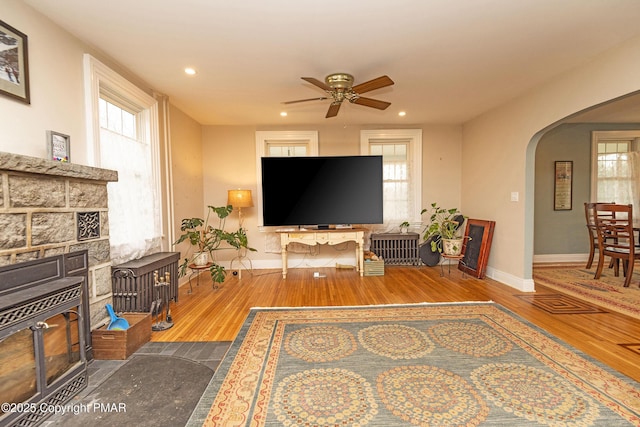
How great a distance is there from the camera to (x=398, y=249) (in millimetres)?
4480

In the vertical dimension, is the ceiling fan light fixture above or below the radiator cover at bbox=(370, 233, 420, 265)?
above

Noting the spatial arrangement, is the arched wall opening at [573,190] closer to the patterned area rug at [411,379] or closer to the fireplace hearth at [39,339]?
the patterned area rug at [411,379]

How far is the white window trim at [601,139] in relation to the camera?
179 inches

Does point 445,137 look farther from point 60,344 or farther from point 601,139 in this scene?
point 60,344

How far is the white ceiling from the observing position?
178 cm

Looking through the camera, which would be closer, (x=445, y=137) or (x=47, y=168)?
(x=47, y=168)

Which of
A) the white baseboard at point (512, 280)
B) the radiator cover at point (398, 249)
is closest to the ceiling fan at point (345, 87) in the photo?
the radiator cover at point (398, 249)

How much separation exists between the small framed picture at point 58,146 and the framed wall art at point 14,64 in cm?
22

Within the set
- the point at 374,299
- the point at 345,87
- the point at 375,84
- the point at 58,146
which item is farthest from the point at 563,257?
the point at 58,146

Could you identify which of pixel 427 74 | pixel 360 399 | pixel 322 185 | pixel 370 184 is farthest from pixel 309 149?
pixel 360 399

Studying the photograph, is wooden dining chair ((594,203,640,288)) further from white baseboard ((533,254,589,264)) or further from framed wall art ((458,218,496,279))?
framed wall art ((458,218,496,279))

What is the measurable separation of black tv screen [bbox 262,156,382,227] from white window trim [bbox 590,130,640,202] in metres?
3.82

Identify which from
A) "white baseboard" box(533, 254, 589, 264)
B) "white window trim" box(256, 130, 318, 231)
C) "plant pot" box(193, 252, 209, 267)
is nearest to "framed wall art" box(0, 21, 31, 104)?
"plant pot" box(193, 252, 209, 267)

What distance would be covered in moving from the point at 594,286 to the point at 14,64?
5787mm
